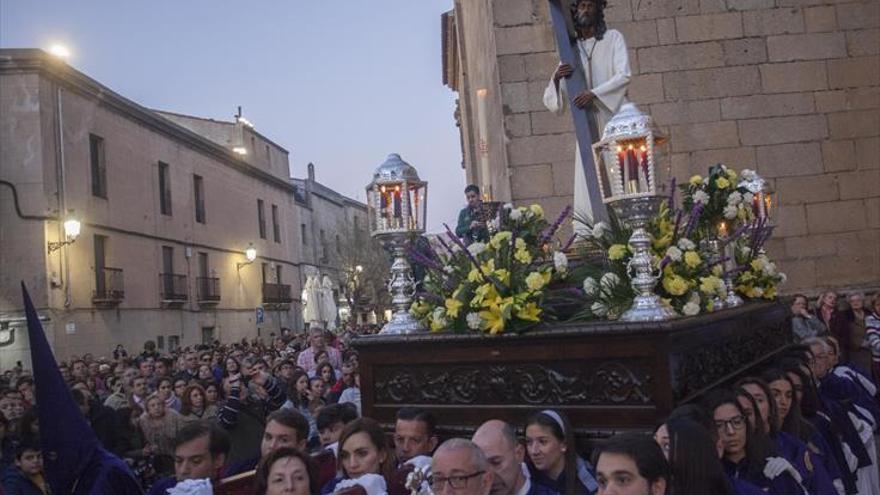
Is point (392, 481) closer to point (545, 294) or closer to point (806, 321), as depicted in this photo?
point (545, 294)

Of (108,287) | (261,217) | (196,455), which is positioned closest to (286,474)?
(196,455)

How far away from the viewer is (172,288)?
28594 mm

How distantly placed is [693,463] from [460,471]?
89cm

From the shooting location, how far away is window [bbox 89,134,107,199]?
2500 cm

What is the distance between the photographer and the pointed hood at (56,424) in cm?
390

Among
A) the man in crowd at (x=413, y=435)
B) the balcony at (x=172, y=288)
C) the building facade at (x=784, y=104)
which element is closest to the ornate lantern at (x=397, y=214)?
the man in crowd at (x=413, y=435)

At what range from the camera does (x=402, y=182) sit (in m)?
5.63

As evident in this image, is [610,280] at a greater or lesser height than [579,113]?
lesser

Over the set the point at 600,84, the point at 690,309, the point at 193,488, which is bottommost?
the point at 193,488

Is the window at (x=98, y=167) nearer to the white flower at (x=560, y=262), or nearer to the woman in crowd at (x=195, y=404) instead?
the woman in crowd at (x=195, y=404)

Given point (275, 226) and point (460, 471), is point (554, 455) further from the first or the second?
point (275, 226)

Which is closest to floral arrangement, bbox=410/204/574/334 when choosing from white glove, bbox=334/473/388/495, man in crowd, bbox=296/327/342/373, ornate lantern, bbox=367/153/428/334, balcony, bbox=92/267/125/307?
ornate lantern, bbox=367/153/428/334

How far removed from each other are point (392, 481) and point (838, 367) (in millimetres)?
4423

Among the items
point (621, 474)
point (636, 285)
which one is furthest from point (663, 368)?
point (621, 474)
